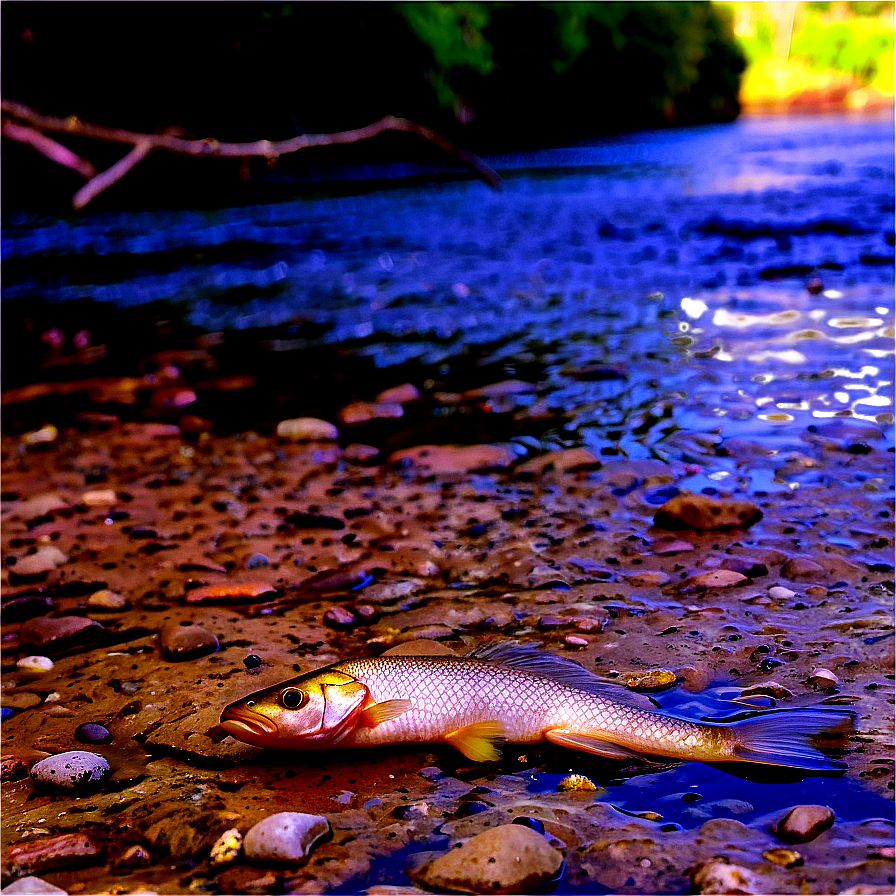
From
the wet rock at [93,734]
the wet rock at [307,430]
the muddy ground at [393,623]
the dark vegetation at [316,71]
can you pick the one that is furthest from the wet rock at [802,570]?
the dark vegetation at [316,71]

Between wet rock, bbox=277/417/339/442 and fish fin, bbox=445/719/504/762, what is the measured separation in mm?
3144

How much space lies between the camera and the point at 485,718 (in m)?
2.59

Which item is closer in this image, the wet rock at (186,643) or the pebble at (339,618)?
the wet rock at (186,643)

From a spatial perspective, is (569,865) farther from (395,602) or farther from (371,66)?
(371,66)

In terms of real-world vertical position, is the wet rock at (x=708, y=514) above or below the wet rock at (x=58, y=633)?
above

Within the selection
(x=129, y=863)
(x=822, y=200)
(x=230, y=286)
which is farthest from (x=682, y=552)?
(x=822, y=200)

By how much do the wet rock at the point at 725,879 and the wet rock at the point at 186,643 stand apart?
6.08 feet

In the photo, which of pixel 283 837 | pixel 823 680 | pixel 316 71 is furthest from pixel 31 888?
pixel 316 71

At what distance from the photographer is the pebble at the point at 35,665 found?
127 inches

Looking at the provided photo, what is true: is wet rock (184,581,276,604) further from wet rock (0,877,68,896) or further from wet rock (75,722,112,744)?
wet rock (0,877,68,896)

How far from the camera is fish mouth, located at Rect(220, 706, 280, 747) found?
249 cm

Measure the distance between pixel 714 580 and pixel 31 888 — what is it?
242 centimetres

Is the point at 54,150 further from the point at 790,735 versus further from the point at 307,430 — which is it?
the point at 790,735

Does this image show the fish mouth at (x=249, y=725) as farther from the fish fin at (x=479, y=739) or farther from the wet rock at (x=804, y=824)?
the wet rock at (x=804, y=824)
